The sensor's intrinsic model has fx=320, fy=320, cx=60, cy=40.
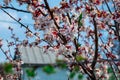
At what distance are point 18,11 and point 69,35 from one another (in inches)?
30.8

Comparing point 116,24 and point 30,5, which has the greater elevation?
point 30,5

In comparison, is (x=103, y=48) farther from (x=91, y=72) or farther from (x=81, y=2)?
(x=91, y=72)

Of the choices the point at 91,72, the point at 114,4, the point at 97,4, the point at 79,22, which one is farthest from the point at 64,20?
the point at 114,4

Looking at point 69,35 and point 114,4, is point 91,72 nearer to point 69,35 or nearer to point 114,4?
point 69,35

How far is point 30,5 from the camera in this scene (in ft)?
15.1

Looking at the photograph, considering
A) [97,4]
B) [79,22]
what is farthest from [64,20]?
[97,4]

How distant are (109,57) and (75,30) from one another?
1.16 metres

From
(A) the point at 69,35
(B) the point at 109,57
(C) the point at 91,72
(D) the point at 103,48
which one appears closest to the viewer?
(C) the point at 91,72

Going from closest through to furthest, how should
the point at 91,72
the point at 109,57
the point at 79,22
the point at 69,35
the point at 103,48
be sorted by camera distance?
the point at 91,72 < the point at 69,35 < the point at 79,22 < the point at 109,57 < the point at 103,48

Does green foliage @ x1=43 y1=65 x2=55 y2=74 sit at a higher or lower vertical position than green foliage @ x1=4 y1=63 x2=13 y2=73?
lower

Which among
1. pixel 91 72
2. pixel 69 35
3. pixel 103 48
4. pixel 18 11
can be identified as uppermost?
pixel 18 11

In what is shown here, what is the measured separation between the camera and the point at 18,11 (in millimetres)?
4434

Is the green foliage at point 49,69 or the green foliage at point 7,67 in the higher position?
the green foliage at point 7,67

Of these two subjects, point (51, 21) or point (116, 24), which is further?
point (116, 24)
